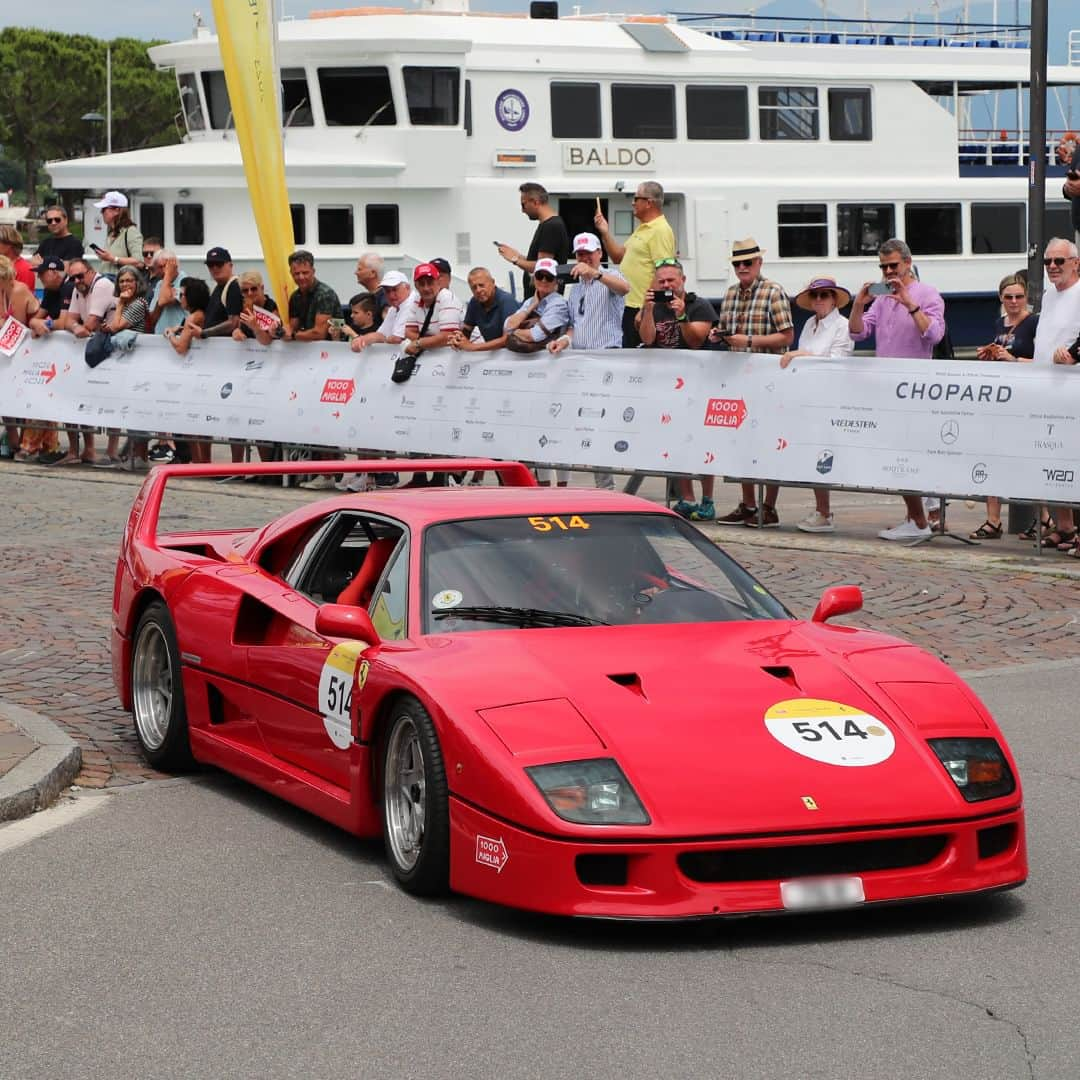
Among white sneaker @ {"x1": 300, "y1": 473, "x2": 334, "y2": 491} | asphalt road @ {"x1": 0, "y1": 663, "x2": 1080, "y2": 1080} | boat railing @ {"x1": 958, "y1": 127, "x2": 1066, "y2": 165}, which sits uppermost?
boat railing @ {"x1": 958, "y1": 127, "x2": 1066, "y2": 165}

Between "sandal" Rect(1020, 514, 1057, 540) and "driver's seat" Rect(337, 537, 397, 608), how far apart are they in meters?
7.48

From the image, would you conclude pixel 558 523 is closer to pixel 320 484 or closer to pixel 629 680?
pixel 629 680

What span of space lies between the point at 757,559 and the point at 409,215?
60.2 feet

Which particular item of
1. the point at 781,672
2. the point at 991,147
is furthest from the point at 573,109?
the point at 781,672

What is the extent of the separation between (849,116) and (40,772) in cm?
2930

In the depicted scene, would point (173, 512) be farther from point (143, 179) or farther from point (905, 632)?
point (143, 179)

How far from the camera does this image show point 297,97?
101ft

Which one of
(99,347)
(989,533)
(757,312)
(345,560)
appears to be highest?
(757,312)

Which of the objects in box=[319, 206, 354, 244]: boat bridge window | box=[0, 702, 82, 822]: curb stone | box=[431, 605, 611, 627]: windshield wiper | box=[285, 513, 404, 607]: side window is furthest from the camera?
box=[319, 206, 354, 244]: boat bridge window

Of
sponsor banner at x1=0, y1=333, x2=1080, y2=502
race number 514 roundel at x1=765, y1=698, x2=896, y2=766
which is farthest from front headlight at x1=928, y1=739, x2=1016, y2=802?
sponsor banner at x1=0, y1=333, x2=1080, y2=502

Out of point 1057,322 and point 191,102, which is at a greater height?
point 191,102

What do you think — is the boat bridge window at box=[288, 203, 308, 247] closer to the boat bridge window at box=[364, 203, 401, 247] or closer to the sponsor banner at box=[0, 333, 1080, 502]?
the boat bridge window at box=[364, 203, 401, 247]

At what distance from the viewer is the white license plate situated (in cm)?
519

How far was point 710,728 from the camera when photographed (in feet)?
18.3
